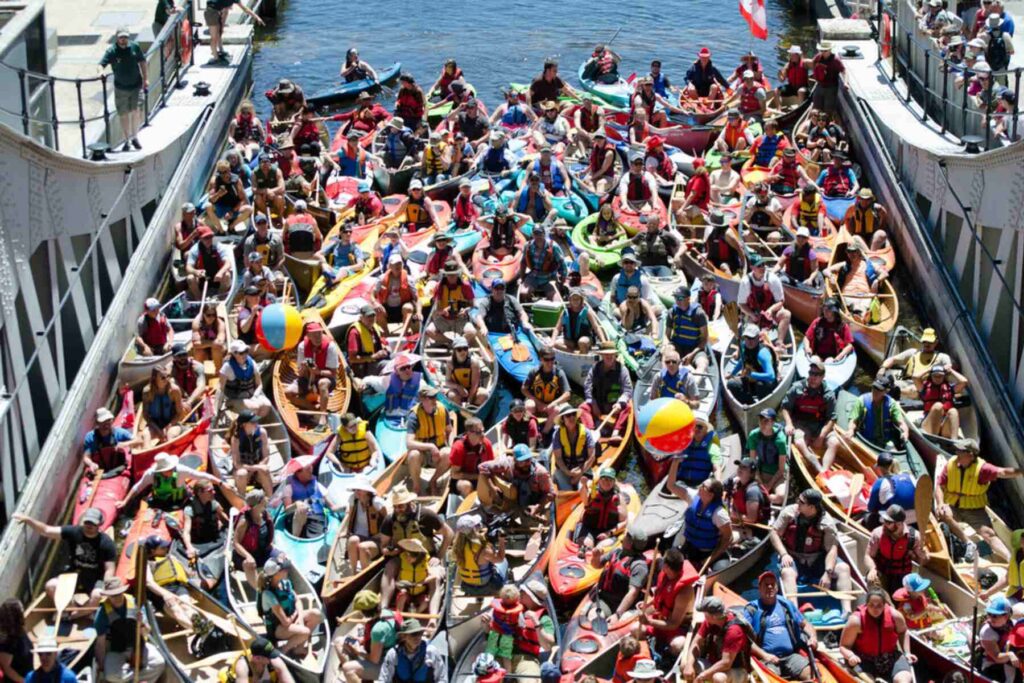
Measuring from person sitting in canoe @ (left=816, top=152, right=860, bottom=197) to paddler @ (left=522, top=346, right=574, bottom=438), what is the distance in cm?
937

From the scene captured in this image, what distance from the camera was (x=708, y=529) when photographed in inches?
750

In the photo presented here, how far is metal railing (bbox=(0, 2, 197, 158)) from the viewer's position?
22.9 metres

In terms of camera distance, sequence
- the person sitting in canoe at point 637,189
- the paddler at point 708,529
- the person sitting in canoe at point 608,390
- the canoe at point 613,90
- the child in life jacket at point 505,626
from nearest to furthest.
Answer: the child in life jacket at point 505,626, the paddler at point 708,529, the person sitting in canoe at point 608,390, the person sitting in canoe at point 637,189, the canoe at point 613,90

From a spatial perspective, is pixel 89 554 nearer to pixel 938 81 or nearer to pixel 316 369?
pixel 316 369

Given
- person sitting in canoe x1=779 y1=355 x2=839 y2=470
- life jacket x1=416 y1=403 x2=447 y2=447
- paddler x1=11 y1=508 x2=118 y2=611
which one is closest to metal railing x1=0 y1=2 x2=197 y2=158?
paddler x1=11 y1=508 x2=118 y2=611

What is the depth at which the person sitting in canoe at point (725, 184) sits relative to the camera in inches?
1178

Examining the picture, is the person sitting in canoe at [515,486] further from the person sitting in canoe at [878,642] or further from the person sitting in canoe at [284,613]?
the person sitting in canoe at [878,642]

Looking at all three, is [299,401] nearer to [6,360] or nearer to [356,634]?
[6,360]

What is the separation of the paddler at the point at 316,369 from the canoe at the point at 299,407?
0.06m

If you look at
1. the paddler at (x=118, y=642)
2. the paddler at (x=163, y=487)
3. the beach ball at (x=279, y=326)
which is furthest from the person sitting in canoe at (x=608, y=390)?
the paddler at (x=118, y=642)

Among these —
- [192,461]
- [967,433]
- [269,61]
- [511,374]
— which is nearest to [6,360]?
[192,461]

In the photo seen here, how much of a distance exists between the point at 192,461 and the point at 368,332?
371 centimetres

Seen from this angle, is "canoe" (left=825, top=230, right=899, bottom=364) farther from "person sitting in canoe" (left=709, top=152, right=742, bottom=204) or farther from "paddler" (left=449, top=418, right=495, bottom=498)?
"paddler" (left=449, top=418, right=495, bottom=498)

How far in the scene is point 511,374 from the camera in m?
24.2
